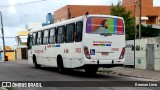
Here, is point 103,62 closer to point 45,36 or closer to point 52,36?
point 52,36

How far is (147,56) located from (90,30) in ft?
25.6

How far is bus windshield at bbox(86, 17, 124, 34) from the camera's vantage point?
18234 millimetres

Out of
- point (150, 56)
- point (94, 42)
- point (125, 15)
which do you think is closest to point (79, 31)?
point (94, 42)

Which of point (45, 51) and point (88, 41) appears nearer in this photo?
point (88, 41)

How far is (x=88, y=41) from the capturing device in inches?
712

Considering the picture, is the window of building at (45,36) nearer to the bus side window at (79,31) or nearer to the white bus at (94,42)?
the white bus at (94,42)

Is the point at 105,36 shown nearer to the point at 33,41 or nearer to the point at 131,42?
the point at 131,42

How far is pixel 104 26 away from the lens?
18469 mm

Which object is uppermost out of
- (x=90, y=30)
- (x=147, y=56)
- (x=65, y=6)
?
(x=65, y=6)

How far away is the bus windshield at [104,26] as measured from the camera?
1823 centimetres

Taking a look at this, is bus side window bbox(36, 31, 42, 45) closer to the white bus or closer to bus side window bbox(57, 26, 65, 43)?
bus side window bbox(57, 26, 65, 43)

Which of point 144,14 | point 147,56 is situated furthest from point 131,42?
→ point 144,14

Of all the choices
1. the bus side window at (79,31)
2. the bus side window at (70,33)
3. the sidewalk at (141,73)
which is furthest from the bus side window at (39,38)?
the bus side window at (79,31)

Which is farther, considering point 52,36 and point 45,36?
point 45,36
